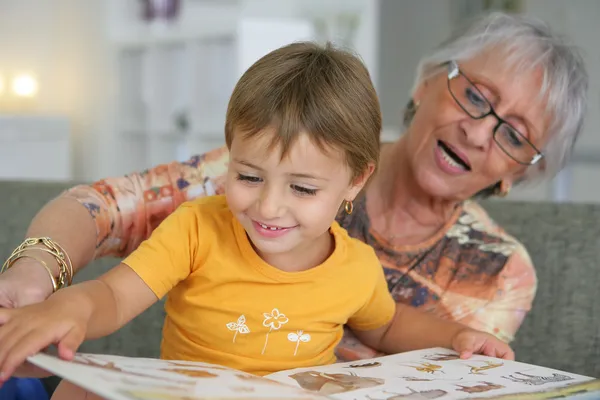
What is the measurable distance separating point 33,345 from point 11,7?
4.51 metres

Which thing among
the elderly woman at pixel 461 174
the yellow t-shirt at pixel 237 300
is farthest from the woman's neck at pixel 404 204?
the yellow t-shirt at pixel 237 300

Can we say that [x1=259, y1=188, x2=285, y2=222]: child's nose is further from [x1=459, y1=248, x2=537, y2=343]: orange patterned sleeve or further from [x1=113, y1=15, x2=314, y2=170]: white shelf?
[x1=113, y1=15, x2=314, y2=170]: white shelf

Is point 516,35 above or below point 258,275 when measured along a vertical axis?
above

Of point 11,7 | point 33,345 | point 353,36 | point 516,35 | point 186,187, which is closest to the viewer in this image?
point 33,345

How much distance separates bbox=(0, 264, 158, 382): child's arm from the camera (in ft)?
2.68

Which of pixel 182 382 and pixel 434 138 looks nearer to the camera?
pixel 182 382

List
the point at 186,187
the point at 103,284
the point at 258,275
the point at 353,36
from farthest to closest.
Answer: the point at 353,36 < the point at 186,187 < the point at 258,275 < the point at 103,284

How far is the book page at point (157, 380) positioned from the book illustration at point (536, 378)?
12.7 inches

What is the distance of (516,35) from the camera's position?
62.7 inches

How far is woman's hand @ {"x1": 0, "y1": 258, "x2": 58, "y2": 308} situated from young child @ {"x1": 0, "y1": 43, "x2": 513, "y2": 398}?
2.6 inches

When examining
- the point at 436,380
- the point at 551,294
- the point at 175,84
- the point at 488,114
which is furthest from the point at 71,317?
the point at 175,84

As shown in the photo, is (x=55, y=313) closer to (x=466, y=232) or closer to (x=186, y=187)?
(x=186, y=187)

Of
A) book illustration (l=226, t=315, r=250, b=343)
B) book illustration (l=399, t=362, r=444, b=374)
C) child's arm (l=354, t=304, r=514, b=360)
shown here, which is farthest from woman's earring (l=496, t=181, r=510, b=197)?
book illustration (l=226, t=315, r=250, b=343)

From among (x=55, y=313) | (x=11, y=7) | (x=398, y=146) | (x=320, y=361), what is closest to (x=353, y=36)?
(x=11, y=7)
